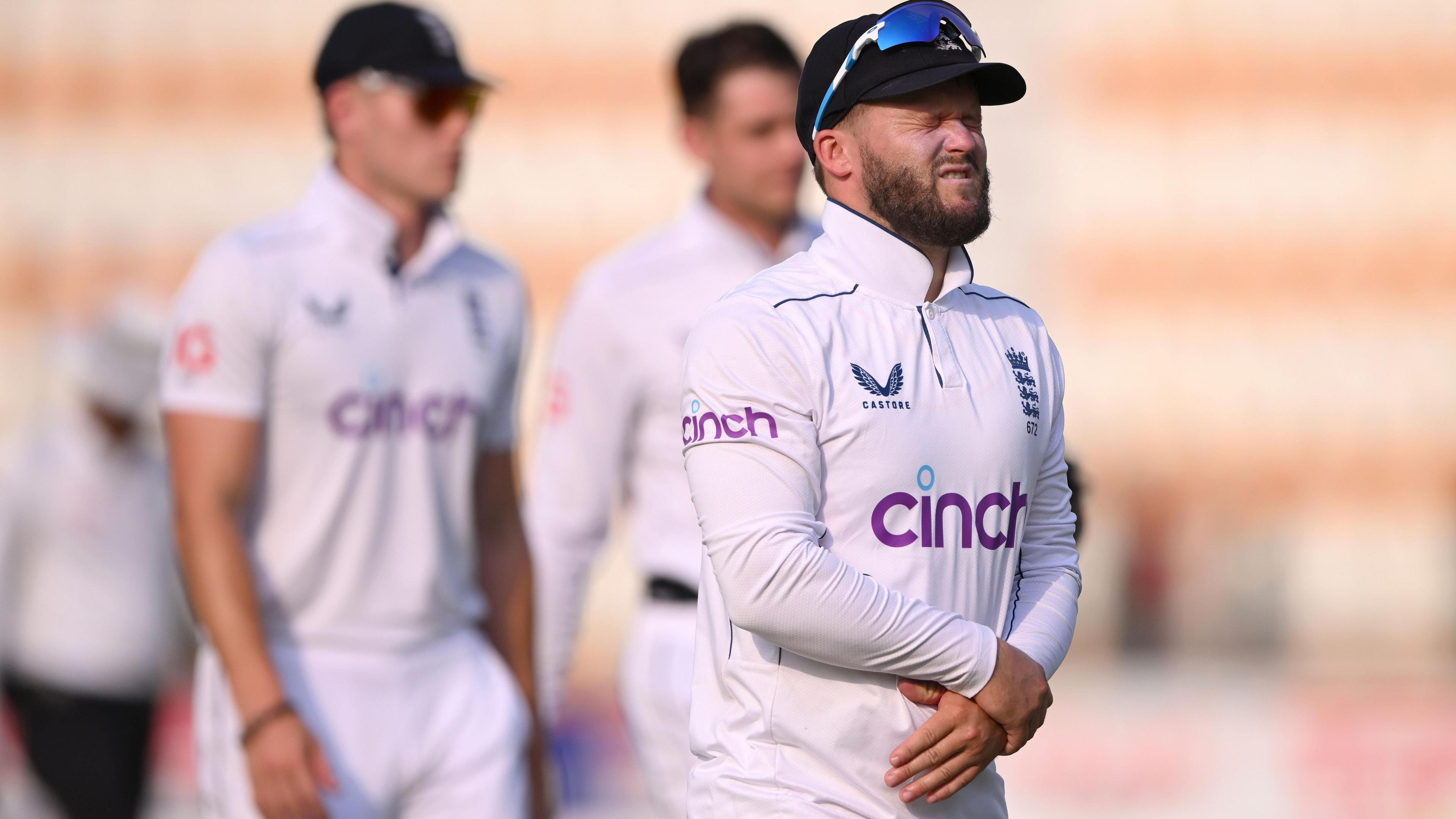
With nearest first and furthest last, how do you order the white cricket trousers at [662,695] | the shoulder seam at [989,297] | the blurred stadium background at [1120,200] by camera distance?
the shoulder seam at [989,297] → the white cricket trousers at [662,695] → the blurred stadium background at [1120,200]

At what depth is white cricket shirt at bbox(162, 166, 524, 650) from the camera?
3453 millimetres

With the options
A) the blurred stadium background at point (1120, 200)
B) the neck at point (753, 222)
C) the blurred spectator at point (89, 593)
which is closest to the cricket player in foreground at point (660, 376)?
the neck at point (753, 222)

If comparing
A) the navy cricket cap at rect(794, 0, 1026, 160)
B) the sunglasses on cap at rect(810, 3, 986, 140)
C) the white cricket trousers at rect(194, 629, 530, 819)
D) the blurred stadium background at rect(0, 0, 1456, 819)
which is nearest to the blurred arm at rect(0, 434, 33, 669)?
the white cricket trousers at rect(194, 629, 530, 819)

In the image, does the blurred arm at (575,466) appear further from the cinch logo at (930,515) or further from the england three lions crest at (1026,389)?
the cinch logo at (930,515)

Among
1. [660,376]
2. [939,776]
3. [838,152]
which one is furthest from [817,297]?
[660,376]

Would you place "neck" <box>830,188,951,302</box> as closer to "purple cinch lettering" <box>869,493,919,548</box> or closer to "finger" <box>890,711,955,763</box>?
"purple cinch lettering" <box>869,493,919,548</box>

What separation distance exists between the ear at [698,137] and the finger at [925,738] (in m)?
2.40

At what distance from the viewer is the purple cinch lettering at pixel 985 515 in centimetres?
241

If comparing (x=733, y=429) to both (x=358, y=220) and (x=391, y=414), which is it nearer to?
(x=391, y=414)

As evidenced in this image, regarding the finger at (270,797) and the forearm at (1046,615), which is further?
the finger at (270,797)

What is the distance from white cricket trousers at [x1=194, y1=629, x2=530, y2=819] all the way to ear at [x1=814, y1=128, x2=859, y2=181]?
1.58 meters

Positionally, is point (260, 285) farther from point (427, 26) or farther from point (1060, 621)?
point (1060, 621)

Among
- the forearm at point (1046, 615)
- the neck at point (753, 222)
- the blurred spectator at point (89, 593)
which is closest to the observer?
the forearm at point (1046, 615)

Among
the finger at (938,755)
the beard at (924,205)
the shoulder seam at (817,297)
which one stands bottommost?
the finger at (938,755)
